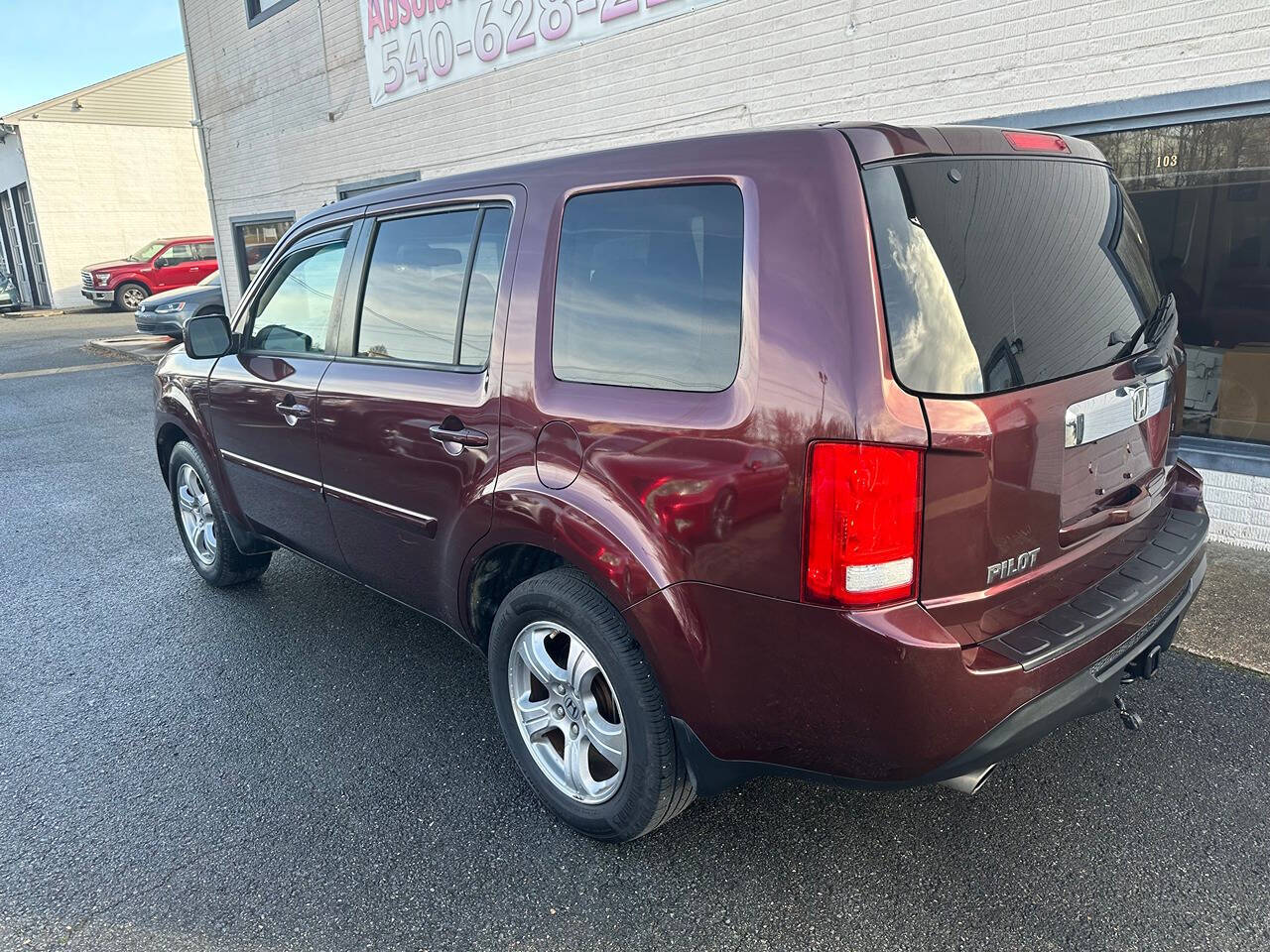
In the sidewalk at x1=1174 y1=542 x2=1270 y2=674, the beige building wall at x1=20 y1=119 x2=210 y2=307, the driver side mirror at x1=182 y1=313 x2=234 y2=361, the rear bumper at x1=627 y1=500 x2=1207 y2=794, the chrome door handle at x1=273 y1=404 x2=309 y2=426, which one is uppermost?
the beige building wall at x1=20 y1=119 x2=210 y2=307

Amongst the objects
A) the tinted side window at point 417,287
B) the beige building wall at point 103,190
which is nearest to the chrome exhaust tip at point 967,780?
the tinted side window at point 417,287

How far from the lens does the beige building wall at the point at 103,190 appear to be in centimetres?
2559

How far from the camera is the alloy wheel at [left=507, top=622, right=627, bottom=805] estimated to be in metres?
2.49

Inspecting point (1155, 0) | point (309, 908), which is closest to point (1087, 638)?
point (309, 908)

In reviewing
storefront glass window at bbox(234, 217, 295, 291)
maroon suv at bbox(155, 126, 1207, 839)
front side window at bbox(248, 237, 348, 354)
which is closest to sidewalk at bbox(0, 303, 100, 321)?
storefront glass window at bbox(234, 217, 295, 291)

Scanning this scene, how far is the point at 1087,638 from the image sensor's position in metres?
2.05

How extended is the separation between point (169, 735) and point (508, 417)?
1.86 m

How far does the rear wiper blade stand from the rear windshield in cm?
2

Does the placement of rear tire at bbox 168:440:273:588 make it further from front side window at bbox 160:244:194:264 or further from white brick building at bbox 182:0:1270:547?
front side window at bbox 160:244:194:264

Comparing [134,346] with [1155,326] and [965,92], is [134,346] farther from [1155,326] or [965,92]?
[1155,326]

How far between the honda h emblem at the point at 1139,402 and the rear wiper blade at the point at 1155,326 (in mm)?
98

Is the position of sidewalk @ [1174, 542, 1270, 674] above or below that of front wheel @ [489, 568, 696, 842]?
below

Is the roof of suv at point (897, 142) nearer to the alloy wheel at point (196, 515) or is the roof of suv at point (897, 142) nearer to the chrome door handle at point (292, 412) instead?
the chrome door handle at point (292, 412)

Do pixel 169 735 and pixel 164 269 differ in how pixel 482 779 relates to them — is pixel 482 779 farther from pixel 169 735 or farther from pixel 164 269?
pixel 164 269
